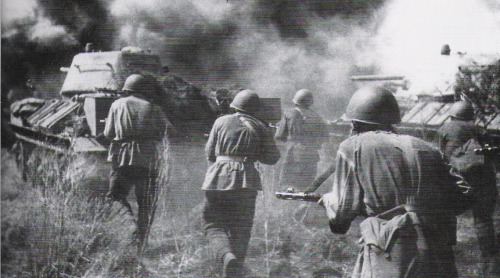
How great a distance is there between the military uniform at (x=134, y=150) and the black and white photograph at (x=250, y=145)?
1cm

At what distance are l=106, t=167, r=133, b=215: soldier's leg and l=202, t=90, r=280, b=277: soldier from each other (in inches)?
37.1

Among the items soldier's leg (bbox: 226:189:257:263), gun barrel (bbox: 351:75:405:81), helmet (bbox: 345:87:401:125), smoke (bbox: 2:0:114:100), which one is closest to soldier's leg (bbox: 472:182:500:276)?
soldier's leg (bbox: 226:189:257:263)

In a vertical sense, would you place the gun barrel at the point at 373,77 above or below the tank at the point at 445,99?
above

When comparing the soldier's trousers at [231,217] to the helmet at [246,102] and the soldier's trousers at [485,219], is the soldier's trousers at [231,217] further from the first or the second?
the soldier's trousers at [485,219]

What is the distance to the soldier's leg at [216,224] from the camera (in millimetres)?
3305

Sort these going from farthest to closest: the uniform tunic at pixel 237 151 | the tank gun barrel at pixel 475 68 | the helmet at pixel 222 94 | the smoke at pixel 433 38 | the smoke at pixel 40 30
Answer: the helmet at pixel 222 94 → the tank gun barrel at pixel 475 68 → the smoke at pixel 40 30 → the uniform tunic at pixel 237 151 → the smoke at pixel 433 38

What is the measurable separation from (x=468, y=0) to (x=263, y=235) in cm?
236

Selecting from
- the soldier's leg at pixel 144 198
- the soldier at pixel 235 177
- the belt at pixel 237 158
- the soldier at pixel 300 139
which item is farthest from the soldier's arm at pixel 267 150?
the soldier at pixel 300 139

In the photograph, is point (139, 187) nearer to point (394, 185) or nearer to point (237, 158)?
point (237, 158)

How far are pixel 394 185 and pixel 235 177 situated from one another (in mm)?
1594

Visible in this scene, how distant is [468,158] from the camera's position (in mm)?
3785

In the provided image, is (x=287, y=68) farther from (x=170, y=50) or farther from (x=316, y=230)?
(x=316, y=230)

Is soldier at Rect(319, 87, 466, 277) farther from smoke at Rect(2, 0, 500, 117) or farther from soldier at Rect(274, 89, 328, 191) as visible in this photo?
soldier at Rect(274, 89, 328, 191)

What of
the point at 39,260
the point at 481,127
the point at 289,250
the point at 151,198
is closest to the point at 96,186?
the point at 151,198
